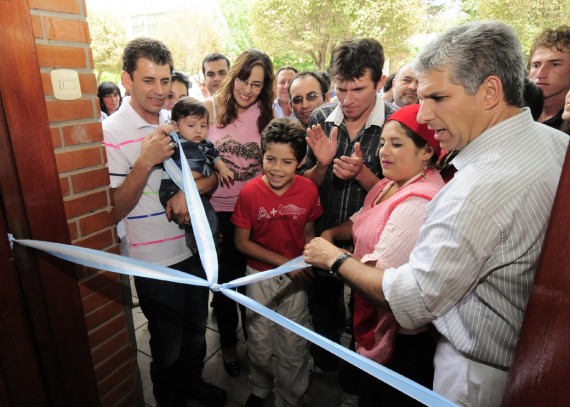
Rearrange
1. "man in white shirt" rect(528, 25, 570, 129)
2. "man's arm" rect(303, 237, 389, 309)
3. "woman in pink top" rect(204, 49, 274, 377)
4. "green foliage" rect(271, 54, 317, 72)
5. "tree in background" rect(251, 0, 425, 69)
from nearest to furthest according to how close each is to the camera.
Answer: "man's arm" rect(303, 237, 389, 309) → "woman in pink top" rect(204, 49, 274, 377) → "man in white shirt" rect(528, 25, 570, 129) → "tree in background" rect(251, 0, 425, 69) → "green foliage" rect(271, 54, 317, 72)

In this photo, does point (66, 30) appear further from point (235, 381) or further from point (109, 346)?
point (235, 381)

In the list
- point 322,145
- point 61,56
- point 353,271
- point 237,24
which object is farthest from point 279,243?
point 237,24

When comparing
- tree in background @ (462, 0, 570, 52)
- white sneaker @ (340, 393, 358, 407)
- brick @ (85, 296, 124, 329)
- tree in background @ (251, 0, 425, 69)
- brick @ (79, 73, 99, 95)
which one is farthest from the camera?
tree in background @ (251, 0, 425, 69)

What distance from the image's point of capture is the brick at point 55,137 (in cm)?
157

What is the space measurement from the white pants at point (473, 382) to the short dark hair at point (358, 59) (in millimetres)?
1865

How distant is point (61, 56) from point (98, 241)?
3.05 ft

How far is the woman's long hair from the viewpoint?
275 cm

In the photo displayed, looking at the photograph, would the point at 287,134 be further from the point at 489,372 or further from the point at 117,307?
the point at 489,372

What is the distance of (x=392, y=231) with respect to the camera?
1529 millimetres

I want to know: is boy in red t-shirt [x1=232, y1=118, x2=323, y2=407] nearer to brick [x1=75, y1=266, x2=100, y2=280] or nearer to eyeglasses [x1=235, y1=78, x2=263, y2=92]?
eyeglasses [x1=235, y1=78, x2=263, y2=92]

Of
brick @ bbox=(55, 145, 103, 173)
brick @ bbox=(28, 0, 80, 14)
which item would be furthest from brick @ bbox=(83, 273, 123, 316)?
brick @ bbox=(28, 0, 80, 14)

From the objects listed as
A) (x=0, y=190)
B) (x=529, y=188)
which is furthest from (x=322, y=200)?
(x=0, y=190)

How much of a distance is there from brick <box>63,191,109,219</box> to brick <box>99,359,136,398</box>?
1019 millimetres

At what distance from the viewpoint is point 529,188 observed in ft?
3.40
